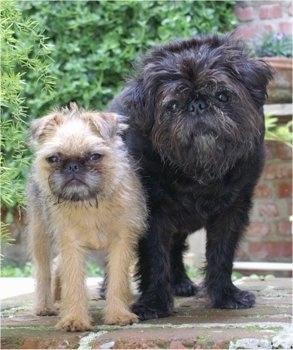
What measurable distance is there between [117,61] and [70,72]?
1.67ft

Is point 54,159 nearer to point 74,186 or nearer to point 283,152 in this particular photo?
point 74,186

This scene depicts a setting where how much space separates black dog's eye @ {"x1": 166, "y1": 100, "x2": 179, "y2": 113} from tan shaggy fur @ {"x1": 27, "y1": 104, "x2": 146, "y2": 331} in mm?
251

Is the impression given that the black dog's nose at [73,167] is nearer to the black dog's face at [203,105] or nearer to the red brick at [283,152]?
the black dog's face at [203,105]

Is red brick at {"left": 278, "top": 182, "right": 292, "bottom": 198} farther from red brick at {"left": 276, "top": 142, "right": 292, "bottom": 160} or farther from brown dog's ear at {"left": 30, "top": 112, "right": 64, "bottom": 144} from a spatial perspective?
brown dog's ear at {"left": 30, "top": 112, "right": 64, "bottom": 144}

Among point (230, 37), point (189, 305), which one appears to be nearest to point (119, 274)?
point (189, 305)

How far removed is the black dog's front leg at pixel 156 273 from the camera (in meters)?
3.71

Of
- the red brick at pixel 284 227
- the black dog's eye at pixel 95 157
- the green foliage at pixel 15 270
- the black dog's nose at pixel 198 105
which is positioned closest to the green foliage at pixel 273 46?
the red brick at pixel 284 227

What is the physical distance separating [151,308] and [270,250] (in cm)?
468

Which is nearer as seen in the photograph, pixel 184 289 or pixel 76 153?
pixel 76 153

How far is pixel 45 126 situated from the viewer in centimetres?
342

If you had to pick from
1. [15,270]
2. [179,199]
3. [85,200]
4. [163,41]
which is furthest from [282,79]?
[85,200]

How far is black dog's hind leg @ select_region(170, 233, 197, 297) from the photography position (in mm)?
4656

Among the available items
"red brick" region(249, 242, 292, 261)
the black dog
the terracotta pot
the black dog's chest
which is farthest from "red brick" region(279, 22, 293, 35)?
the black dog's chest

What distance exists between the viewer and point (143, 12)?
786cm
